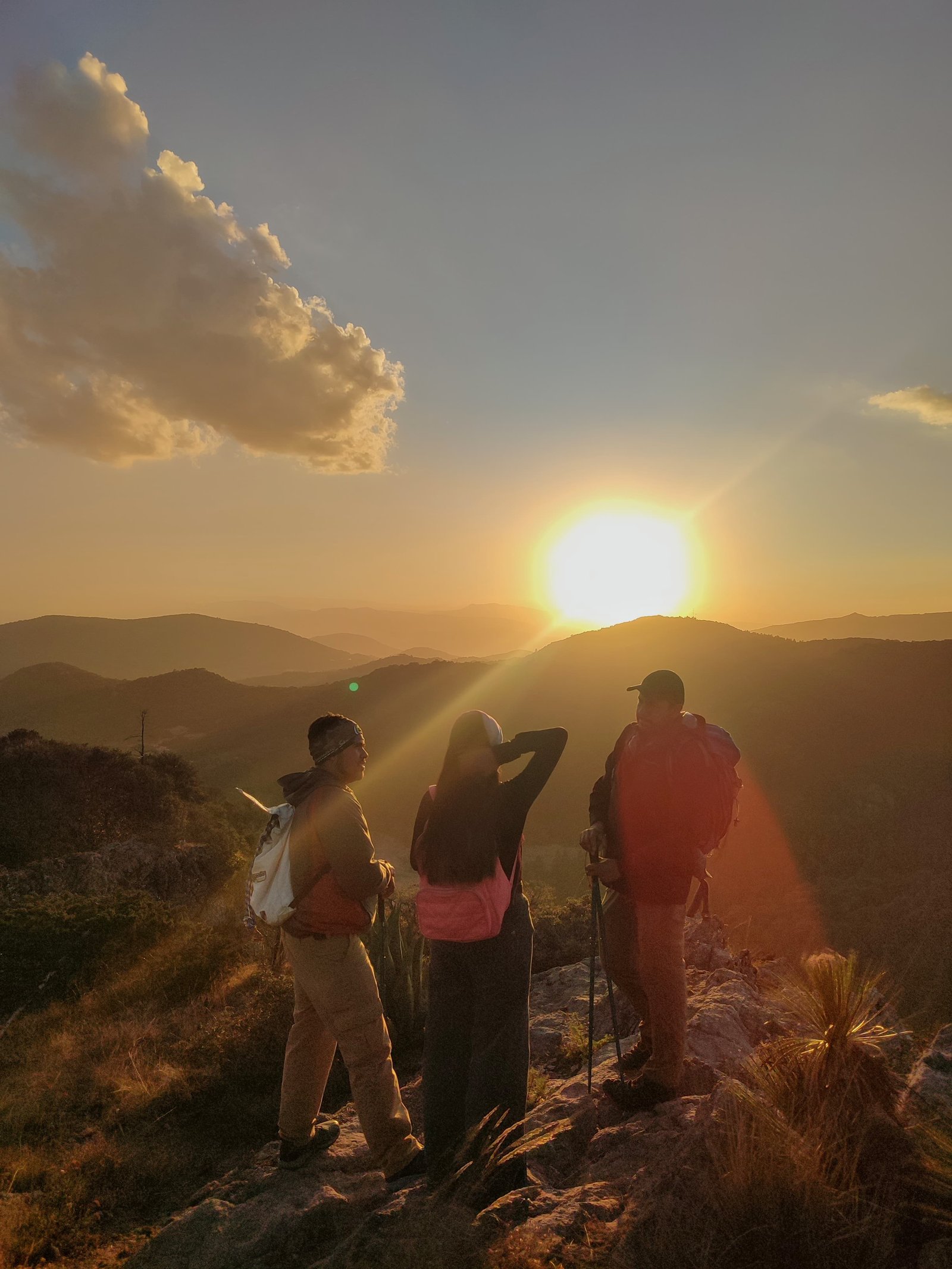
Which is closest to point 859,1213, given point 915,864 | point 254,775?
point 915,864

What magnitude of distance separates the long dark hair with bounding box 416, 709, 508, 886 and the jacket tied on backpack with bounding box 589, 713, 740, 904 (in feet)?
1.84

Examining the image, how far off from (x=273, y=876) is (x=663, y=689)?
195 centimetres

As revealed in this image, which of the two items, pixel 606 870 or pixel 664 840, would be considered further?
pixel 606 870

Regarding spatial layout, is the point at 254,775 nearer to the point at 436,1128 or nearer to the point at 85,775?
the point at 85,775

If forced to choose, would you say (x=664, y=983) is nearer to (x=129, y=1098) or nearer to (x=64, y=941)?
(x=129, y=1098)

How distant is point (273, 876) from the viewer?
298 centimetres

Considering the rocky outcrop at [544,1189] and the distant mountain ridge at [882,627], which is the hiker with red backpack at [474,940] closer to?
the rocky outcrop at [544,1189]

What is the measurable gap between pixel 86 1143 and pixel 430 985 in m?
2.97

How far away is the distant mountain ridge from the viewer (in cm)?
14462

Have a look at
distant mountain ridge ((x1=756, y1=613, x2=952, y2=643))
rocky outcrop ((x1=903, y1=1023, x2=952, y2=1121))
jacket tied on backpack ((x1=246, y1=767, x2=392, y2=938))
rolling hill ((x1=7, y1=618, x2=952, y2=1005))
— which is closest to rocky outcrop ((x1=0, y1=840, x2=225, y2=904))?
rolling hill ((x1=7, y1=618, x2=952, y2=1005))

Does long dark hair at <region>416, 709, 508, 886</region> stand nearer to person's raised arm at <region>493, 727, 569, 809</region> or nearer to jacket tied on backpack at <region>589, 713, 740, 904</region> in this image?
person's raised arm at <region>493, 727, 569, 809</region>

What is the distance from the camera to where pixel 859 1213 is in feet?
6.22

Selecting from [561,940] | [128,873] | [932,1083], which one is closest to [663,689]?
[932,1083]

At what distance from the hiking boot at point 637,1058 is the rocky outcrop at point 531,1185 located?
7.1 inches
